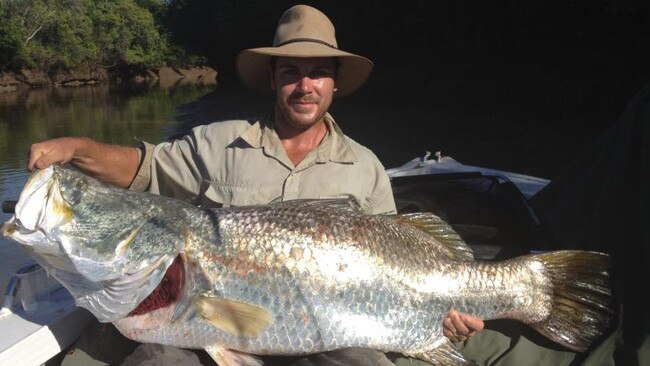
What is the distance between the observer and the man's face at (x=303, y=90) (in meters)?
3.46

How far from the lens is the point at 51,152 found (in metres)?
2.73

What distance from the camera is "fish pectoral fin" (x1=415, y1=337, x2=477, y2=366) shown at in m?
2.94

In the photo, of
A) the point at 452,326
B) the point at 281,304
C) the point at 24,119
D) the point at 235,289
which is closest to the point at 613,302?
the point at 452,326

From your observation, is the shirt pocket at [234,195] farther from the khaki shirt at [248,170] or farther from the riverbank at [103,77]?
the riverbank at [103,77]

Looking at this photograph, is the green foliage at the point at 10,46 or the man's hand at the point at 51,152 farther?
the green foliage at the point at 10,46

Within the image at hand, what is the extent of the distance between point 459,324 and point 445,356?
0.18 m

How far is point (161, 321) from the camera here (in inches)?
105

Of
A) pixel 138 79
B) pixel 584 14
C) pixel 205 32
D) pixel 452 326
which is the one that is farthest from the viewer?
pixel 138 79

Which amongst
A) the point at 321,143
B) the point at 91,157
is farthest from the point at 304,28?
the point at 91,157

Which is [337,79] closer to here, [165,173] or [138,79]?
[165,173]

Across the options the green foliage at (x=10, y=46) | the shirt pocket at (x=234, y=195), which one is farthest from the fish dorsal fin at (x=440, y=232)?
the green foliage at (x=10, y=46)

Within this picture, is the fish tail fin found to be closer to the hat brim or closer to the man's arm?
the hat brim

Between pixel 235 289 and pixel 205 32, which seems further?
pixel 205 32

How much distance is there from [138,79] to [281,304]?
249 feet
